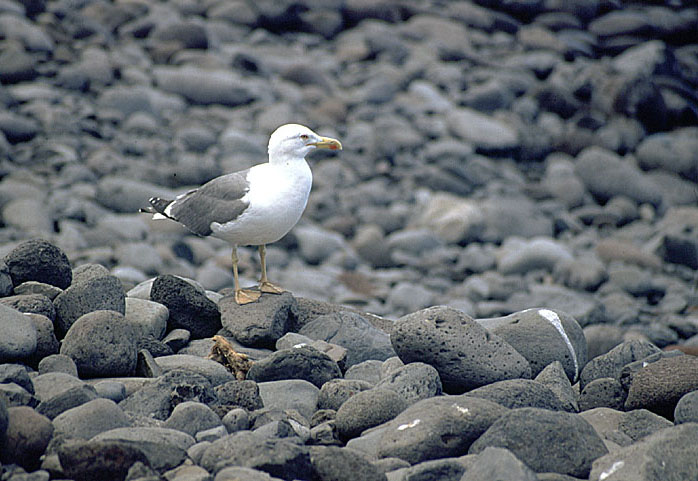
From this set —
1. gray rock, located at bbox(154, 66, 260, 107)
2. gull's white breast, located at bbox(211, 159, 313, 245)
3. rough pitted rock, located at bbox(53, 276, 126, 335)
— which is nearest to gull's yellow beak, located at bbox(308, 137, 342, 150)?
gull's white breast, located at bbox(211, 159, 313, 245)

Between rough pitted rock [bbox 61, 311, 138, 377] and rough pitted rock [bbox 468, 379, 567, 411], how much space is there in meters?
2.27

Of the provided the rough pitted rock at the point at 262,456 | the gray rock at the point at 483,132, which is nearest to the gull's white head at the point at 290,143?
the rough pitted rock at the point at 262,456

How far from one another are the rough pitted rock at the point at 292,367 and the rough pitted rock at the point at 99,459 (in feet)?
5.72

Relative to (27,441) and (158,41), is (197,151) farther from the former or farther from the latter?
(27,441)

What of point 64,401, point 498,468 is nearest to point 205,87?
point 64,401

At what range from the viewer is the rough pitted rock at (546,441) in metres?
4.64

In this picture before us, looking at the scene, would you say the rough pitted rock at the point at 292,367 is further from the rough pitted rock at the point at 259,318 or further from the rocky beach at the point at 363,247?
the rough pitted rock at the point at 259,318

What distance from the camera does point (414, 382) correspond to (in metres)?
5.62

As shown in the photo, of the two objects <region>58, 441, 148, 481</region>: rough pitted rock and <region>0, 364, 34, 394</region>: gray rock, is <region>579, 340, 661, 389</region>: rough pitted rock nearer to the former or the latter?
<region>58, 441, 148, 481</region>: rough pitted rock

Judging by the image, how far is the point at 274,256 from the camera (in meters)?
15.0

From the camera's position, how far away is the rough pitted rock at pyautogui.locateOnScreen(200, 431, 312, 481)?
14.3ft

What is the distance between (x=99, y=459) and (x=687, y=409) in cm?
358

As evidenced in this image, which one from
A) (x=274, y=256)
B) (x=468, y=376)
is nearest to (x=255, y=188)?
(x=468, y=376)

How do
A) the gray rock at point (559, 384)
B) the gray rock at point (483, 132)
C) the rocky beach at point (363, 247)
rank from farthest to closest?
the gray rock at point (483, 132) → the gray rock at point (559, 384) → the rocky beach at point (363, 247)
